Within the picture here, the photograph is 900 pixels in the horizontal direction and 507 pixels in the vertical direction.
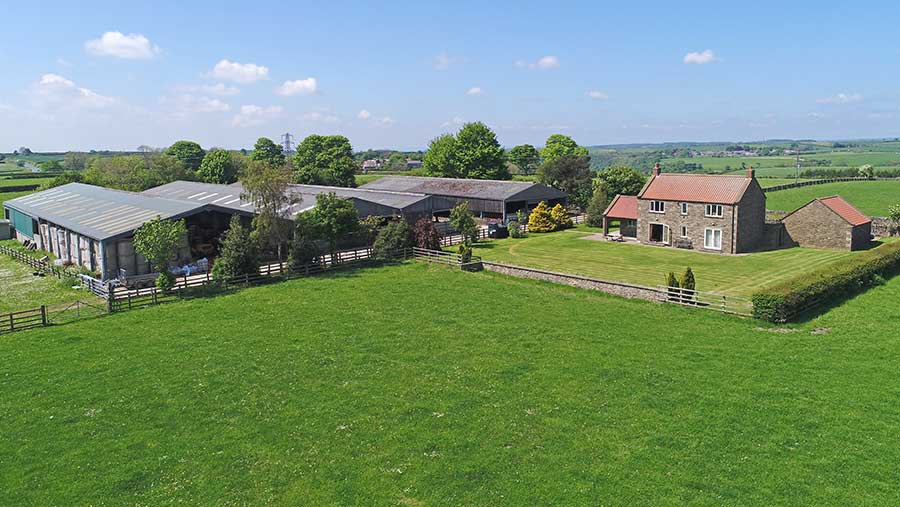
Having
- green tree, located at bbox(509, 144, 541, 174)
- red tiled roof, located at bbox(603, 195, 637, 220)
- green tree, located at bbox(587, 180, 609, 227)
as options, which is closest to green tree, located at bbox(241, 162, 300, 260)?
red tiled roof, located at bbox(603, 195, 637, 220)

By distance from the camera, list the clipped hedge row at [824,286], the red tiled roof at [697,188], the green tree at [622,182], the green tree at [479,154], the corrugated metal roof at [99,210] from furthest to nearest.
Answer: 1. the green tree at [479,154]
2. the green tree at [622,182]
3. the red tiled roof at [697,188]
4. the corrugated metal roof at [99,210]
5. the clipped hedge row at [824,286]

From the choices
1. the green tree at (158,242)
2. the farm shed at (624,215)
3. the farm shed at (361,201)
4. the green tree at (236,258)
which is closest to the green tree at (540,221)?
the farm shed at (624,215)

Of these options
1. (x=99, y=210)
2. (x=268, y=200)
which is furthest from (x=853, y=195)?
(x=99, y=210)

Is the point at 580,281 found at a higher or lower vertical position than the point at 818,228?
lower

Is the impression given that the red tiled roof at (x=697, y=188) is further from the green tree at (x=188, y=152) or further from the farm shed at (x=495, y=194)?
the green tree at (x=188, y=152)

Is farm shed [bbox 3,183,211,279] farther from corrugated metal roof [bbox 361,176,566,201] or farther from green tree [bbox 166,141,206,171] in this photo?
green tree [bbox 166,141,206,171]

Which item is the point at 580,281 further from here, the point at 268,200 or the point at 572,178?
the point at 572,178
